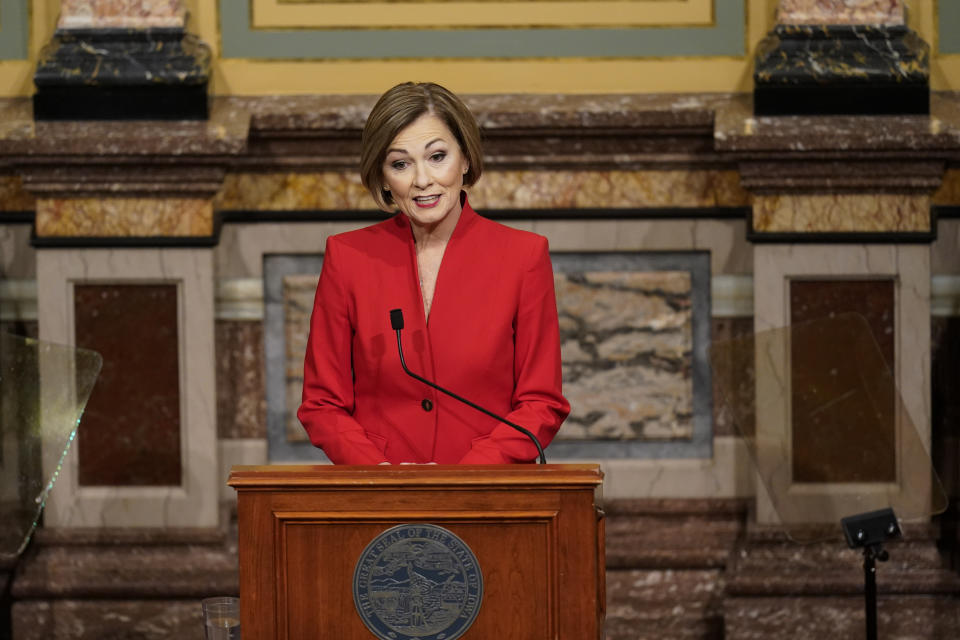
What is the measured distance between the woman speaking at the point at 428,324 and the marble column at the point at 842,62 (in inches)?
83.2

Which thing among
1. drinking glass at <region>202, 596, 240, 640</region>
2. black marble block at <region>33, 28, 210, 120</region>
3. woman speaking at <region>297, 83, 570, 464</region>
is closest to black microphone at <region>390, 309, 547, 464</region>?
woman speaking at <region>297, 83, 570, 464</region>

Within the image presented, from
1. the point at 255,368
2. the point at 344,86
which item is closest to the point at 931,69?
the point at 344,86

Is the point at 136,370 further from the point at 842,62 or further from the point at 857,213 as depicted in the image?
the point at 842,62

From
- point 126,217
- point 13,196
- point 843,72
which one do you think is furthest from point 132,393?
point 843,72

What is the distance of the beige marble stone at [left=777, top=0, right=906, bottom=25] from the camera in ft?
15.4

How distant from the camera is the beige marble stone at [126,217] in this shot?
4672mm

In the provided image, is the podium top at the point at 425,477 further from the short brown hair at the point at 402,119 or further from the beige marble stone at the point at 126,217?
the beige marble stone at the point at 126,217

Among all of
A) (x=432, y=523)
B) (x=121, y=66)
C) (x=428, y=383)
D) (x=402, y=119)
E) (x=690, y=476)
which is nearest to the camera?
(x=432, y=523)

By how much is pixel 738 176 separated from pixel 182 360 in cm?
210

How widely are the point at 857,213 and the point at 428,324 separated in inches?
90.7

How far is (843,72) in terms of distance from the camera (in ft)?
15.2

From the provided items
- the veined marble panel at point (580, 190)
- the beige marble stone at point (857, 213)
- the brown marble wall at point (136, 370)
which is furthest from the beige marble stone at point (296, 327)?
the beige marble stone at point (857, 213)

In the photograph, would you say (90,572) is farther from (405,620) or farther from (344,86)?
(405,620)

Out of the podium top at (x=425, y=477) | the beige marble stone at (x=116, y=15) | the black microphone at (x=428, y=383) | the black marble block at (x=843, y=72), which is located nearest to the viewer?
the podium top at (x=425, y=477)
